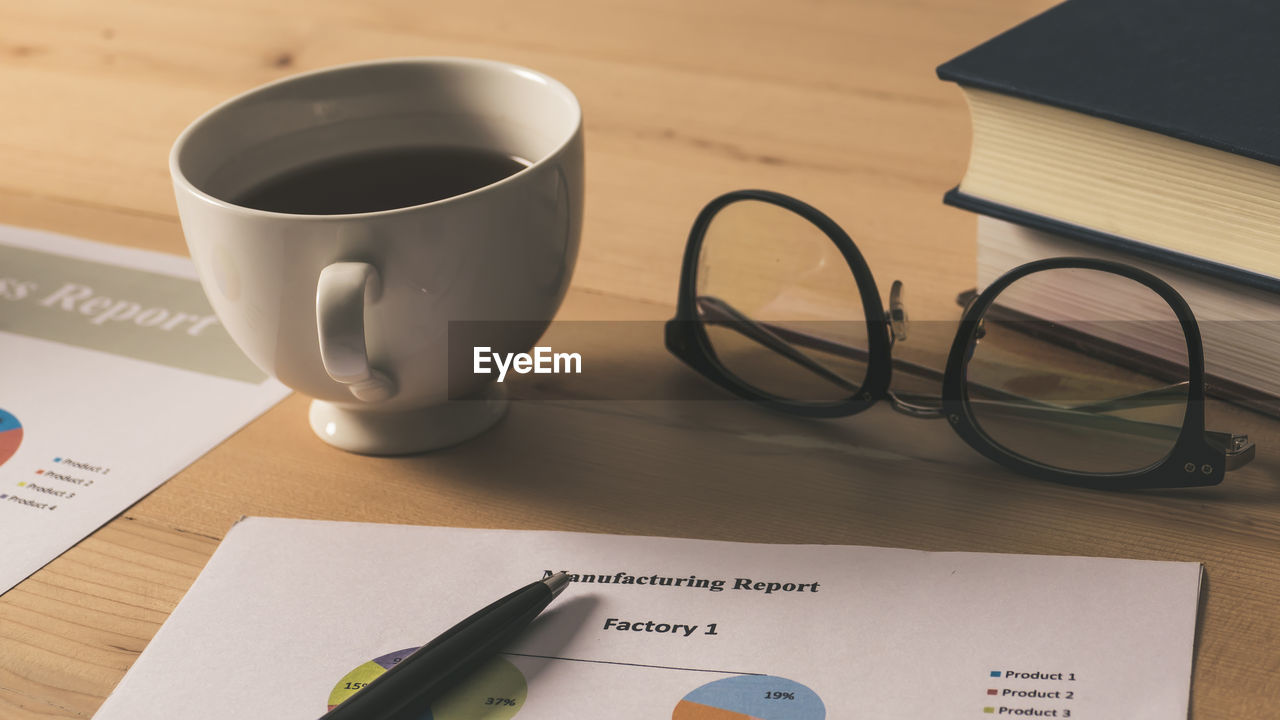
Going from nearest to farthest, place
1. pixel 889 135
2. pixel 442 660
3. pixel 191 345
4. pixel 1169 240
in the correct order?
pixel 442 660
pixel 1169 240
pixel 191 345
pixel 889 135

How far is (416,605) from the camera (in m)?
0.42

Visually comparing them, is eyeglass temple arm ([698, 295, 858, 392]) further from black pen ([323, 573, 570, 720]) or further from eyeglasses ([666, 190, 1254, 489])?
black pen ([323, 573, 570, 720])

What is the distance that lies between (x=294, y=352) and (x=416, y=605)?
0.12m

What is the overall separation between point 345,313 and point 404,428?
11 centimetres

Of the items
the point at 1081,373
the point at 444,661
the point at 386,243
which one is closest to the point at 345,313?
the point at 386,243

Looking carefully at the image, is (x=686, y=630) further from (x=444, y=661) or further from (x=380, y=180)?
(x=380, y=180)

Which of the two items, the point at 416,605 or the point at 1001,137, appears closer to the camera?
the point at 416,605

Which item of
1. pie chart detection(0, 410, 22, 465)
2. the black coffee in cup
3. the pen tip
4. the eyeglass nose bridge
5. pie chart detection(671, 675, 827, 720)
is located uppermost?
the black coffee in cup

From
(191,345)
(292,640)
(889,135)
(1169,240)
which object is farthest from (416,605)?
(889,135)

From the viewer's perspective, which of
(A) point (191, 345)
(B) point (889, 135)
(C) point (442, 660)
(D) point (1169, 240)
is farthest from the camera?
(B) point (889, 135)

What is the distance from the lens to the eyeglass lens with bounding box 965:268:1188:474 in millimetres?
461

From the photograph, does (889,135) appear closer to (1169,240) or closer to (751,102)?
(751,102)

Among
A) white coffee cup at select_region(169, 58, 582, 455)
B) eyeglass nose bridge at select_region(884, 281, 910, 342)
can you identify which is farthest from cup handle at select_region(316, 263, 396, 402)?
eyeglass nose bridge at select_region(884, 281, 910, 342)

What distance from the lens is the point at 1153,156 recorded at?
48 cm
